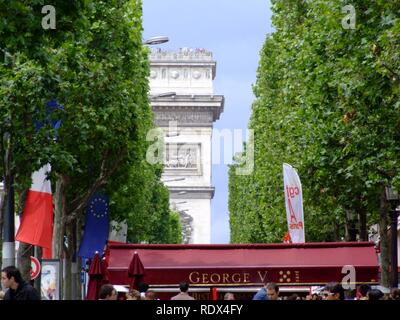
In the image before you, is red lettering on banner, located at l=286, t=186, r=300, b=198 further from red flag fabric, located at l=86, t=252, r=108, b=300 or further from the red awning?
red flag fabric, located at l=86, t=252, r=108, b=300

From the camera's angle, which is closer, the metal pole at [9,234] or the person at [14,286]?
the person at [14,286]

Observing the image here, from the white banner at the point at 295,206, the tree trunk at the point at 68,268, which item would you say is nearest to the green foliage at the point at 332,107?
the white banner at the point at 295,206

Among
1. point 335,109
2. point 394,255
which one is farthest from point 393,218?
point 335,109

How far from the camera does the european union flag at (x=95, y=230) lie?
47.2 metres

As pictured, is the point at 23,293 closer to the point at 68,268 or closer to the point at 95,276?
the point at 95,276

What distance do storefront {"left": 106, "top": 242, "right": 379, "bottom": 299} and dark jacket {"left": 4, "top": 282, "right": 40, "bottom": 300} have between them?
51.0ft

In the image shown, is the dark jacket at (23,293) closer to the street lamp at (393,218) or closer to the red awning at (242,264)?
the red awning at (242,264)

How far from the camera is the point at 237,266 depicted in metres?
35.1

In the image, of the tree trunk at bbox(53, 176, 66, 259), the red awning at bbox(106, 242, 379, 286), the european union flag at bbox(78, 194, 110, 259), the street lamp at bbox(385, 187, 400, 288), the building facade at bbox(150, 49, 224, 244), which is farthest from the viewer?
the building facade at bbox(150, 49, 224, 244)

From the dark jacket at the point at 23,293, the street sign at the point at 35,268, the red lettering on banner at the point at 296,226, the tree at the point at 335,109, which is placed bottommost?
the dark jacket at the point at 23,293

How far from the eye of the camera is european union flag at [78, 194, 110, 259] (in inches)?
1859

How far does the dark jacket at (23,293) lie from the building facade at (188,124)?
12161 centimetres

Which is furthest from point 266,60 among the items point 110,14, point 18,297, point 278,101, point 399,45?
point 18,297

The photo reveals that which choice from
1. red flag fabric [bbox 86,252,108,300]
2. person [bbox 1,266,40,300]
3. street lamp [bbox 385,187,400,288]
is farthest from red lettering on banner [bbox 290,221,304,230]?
person [bbox 1,266,40,300]
